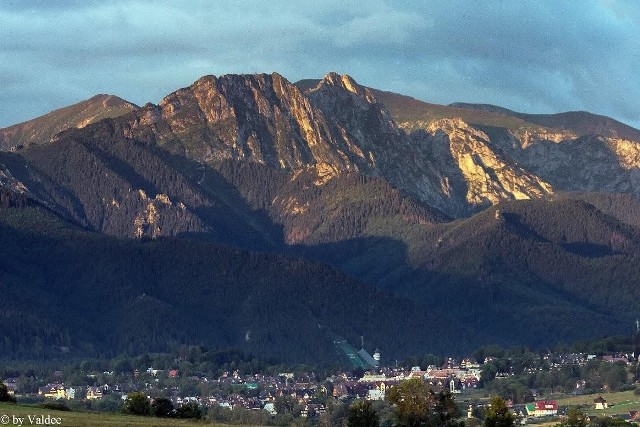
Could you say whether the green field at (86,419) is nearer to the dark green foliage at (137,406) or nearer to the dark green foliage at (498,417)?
the dark green foliage at (137,406)

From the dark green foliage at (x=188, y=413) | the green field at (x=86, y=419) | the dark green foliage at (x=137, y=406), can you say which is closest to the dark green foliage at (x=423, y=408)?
the dark green foliage at (x=188, y=413)

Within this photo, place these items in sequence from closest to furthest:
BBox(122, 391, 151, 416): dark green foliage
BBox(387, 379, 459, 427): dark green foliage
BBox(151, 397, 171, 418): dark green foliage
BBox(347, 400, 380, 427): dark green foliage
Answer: BBox(151, 397, 171, 418): dark green foliage, BBox(122, 391, 151, 416): dark green foliage, BBox(347, 400, 380, 427): dark green foliage, BBox(387, 379, 459, 427): dark green foliage

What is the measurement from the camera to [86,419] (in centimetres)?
11494

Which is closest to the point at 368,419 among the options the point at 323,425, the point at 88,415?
the point at 88,415

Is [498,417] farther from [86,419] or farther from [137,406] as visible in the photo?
[86,419]

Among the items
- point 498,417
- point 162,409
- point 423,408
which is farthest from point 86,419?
point 498,417

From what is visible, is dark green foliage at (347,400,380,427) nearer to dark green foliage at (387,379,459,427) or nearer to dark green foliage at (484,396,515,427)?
dark green foliage at (387,379,459,427)

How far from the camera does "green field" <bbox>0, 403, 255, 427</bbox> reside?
11056 centimetres

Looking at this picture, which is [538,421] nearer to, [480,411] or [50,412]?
[480,411]

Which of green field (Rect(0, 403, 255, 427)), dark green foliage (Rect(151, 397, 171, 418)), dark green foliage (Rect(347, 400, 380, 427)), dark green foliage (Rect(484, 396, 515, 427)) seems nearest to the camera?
green field (Rect(0, 403, 255, 427))

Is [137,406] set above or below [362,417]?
above

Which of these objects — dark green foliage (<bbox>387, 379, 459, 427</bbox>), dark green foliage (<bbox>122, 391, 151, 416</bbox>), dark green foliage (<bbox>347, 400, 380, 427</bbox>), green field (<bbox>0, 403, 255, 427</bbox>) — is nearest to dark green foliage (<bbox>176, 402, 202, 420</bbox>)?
dark green foliage (<bbox>122, 391, 151, 416</bbox>)

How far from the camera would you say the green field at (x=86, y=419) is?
363 ft

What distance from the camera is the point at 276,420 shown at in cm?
19088
